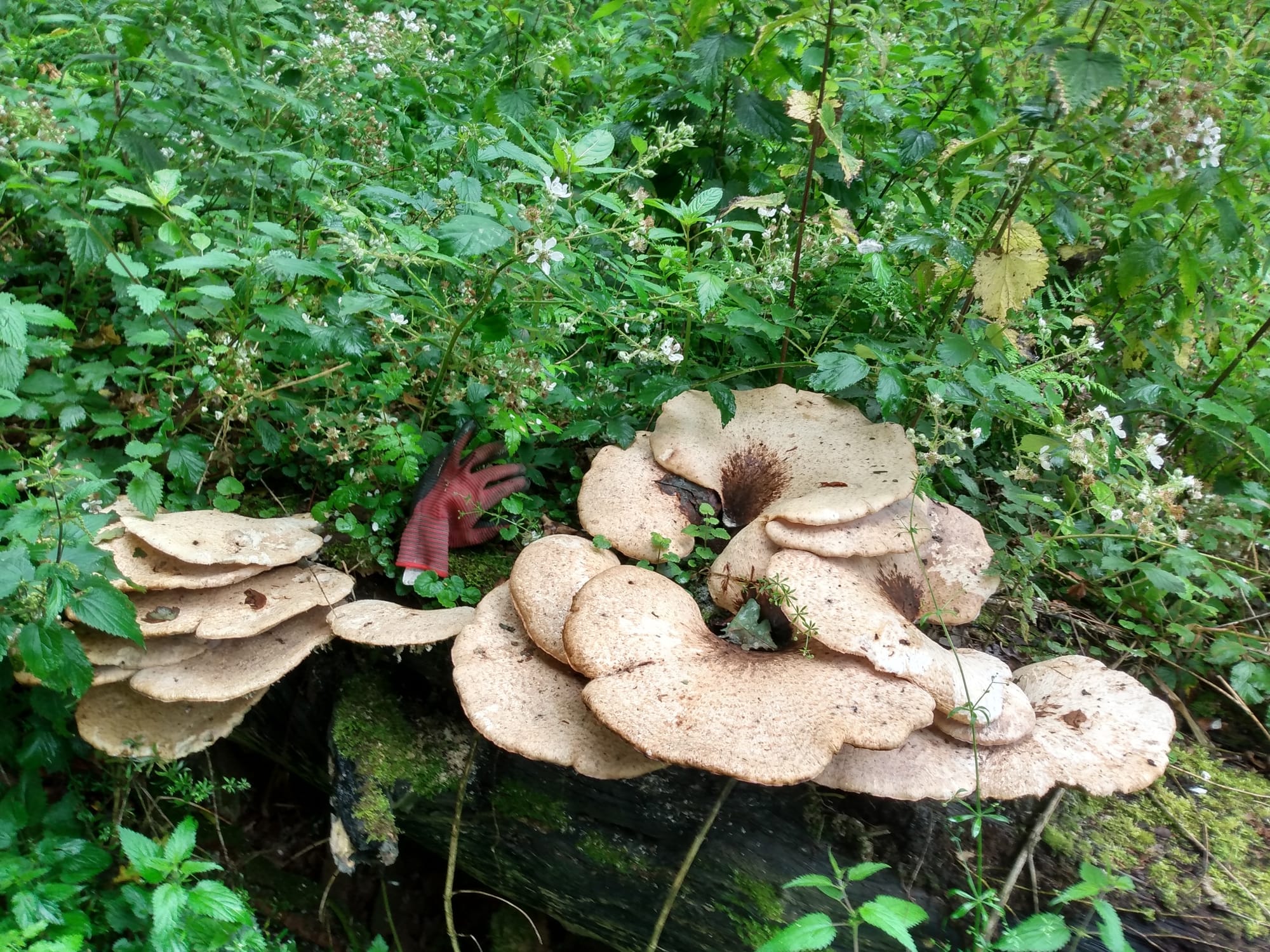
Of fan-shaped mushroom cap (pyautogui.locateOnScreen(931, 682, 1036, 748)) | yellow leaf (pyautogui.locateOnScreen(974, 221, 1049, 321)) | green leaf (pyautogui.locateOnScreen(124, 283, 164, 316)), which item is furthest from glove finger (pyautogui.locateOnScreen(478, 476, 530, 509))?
yellow leaf (pyautogui.locateOnScreen(974, 221, 1049, 321))

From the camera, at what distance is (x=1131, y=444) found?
11.6 ft

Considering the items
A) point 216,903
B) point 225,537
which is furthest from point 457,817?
point 225,537

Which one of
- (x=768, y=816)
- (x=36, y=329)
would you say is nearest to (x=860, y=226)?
(x=768, y=816)

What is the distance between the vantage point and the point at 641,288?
2.78 metres

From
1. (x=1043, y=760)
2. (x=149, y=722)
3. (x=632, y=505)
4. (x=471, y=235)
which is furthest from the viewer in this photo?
(x=632, y=505)

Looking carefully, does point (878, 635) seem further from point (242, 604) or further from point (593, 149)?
point (242, 604)

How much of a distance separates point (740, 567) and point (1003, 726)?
916 mm

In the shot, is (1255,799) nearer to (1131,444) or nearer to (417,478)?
(1131,444)

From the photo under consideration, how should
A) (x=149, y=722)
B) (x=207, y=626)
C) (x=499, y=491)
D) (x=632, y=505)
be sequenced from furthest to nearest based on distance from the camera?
(x=499, y=491), (x=632, y=505), (x=149, y=722), (x=207, y=626)

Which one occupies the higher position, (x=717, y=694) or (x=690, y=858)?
(x=717, y=694)

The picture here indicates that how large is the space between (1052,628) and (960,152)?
1.98m

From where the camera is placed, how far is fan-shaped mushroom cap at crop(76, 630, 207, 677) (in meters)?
2.52

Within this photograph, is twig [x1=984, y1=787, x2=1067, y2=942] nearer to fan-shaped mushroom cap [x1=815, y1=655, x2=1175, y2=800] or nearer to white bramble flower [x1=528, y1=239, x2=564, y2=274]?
fan-shaped mushroom cap [x1=815, y1=655, x2=1175, y2=800]

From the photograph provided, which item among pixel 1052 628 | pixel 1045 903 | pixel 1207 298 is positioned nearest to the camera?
pixel 1045 903
